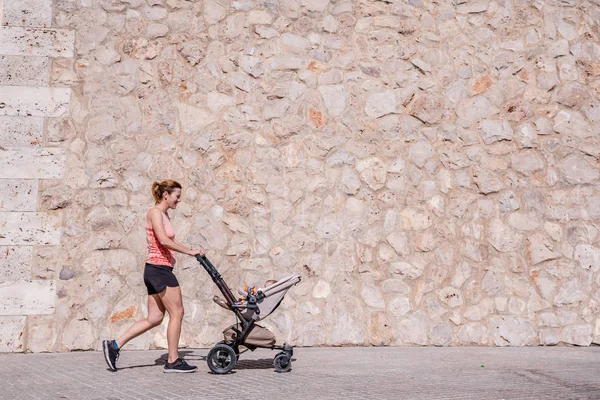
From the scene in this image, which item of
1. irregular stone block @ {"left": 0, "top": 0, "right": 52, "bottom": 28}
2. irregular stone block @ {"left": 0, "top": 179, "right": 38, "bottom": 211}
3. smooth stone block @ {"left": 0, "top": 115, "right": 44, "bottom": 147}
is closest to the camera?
irregular stone block @ {"left": 0, "top": 179, "right": 38, "bottom": 211}

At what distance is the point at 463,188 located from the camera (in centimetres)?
895

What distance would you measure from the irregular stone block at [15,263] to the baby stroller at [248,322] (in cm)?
258

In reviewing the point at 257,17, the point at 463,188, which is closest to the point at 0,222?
the point at 257,17

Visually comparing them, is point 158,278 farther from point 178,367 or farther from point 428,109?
point 428,109

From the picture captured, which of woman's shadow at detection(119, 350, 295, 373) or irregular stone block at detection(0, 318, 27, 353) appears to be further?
irregular stone block at detection(0, 318, 27, 353)

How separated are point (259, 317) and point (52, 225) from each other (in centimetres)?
299

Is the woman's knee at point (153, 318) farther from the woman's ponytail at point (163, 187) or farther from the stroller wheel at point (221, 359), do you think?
the woman's ponytail at point (163, 187)

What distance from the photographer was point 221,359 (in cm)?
646

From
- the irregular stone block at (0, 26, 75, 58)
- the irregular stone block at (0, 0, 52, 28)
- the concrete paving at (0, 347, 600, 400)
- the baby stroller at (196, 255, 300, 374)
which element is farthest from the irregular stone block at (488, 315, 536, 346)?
the irregular stone block at (0, 0, 52, 28)

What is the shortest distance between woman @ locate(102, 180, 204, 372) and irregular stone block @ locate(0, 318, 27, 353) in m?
1.82

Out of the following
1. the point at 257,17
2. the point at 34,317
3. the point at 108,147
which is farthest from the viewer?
the point at 257,17

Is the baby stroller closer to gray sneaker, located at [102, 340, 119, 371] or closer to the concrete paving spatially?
the concrete paving

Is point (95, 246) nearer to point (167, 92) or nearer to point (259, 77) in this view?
point (167, 92)

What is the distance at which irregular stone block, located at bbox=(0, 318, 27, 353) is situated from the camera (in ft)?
25.5
